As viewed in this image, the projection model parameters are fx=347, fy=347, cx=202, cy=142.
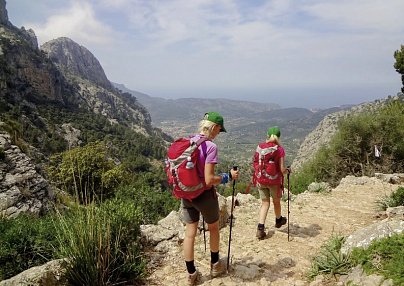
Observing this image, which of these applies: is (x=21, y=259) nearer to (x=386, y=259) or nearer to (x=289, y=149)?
(x=386, y=259)

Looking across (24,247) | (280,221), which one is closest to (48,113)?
(280,221)

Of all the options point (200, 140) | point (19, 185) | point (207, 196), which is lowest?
point (19, 185)

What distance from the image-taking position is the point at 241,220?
7.70 metres

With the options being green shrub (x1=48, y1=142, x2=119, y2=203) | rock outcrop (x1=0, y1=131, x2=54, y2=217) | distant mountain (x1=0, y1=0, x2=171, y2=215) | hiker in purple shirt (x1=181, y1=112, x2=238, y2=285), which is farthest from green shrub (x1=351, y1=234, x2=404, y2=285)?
distant mountain (x1=0, y1=0, x2=171, y2=215)

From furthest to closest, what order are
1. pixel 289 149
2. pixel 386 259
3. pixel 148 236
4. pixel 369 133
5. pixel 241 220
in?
pixel 289 149 → pixel 369 133 → pixel 241 220 → pixel 148 236 → pixel 386 259

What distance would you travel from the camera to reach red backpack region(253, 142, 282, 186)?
6.21 meters

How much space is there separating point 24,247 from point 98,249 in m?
1.38

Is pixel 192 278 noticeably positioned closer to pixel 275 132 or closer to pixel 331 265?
pixel 331 265

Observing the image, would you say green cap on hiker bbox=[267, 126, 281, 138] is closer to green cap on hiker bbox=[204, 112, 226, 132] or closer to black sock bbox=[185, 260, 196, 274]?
green cap on hiker bbox=[204, 112, 226, 132]

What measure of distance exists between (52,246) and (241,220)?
13.9 ft

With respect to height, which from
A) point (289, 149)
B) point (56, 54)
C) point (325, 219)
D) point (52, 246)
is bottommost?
point (289, 149)

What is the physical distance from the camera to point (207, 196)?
4320mm

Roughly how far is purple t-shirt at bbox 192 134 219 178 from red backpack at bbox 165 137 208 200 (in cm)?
5

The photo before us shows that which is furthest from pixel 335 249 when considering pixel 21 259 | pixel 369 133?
pixel 369 133
